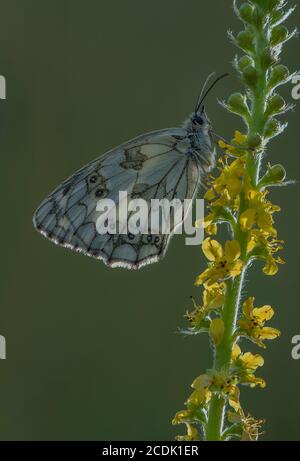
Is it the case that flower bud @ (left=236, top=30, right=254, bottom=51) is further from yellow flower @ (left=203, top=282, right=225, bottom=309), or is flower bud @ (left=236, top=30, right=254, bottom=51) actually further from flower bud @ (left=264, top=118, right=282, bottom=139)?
yellow flower @ (left=203, top=282, right=225, bottom=309)

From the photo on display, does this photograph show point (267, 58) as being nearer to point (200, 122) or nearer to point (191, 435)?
point (200, 122)

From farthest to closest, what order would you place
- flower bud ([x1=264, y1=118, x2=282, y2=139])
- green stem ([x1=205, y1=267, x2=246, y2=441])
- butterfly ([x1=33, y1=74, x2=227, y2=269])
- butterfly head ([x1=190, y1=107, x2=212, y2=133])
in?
butterfly head ([x1=190, y1=107, x2=212, y2=133]) → butterfly ([x1=33, y1=74, x2=227, y2=269]) → flower bud ([x1=264, y1=118, x2=282, y2=139]) → green stem ([x1=205, y1=267, x2=246, y2=441])

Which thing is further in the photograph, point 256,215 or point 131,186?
point 131,186

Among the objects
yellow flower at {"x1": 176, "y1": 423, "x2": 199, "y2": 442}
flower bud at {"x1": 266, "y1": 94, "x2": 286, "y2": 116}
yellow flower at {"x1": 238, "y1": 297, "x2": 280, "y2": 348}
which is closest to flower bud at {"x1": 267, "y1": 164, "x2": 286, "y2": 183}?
flower bud at {"x1": 266, "y1": 94, "x2": 286, "y2": 116}

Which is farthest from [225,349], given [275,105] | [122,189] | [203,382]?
[122,189]

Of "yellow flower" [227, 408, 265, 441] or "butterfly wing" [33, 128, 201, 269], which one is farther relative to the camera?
"butterfly wing" [33, 128, 201, 269]

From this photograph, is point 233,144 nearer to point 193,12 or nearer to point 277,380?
point 277,380

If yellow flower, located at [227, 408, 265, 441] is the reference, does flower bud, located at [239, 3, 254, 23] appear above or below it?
above
